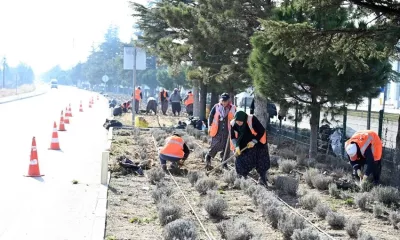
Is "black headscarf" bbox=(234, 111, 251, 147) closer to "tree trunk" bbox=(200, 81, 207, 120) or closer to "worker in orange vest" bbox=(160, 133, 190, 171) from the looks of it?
"worker in orange vest" bbox=(160, 133, 190, 171)

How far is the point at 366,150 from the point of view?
9305 millimetres

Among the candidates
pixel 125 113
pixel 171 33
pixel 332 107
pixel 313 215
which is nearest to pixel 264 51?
pixel 332 107

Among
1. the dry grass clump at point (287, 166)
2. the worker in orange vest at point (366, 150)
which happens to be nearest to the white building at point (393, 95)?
the dry grass clump at point (287, 166)

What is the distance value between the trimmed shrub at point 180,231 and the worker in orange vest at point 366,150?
153 inches

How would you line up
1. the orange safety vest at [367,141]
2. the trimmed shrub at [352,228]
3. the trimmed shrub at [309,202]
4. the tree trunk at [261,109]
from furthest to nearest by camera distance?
the tree trunk at [261,109], the orange safety vest at [367,141], the trimmed shrub at [309,202], the trimmed shrub at [352,228]

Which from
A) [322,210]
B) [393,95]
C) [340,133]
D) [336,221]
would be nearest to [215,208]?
[322,210]

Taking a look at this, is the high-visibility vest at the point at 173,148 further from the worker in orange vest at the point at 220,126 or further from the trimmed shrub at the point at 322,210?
the trimmed shrub at the point at 322,210

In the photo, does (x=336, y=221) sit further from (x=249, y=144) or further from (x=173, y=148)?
(x=173, y=148)

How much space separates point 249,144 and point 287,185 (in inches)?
37.6

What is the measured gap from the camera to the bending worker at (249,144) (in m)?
9.92

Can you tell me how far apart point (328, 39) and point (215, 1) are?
6.26 metres

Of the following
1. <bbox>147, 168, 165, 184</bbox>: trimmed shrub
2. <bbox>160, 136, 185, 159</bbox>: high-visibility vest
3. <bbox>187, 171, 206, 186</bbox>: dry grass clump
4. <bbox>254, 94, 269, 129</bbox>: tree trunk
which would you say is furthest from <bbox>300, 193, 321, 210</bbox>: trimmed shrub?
<bbox>254, 94, 269, 129</bbox>: tree trunk

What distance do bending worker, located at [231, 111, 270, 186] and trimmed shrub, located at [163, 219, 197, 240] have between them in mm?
3714

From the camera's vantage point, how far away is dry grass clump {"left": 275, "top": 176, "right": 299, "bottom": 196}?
9.57m
